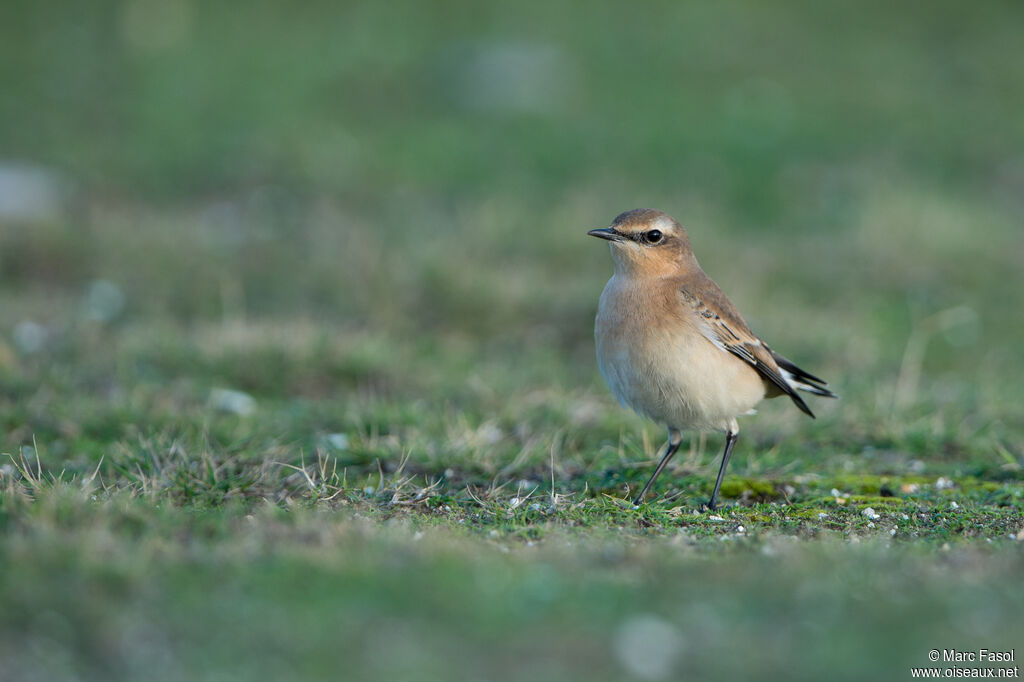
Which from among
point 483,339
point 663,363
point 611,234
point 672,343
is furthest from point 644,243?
point 483,339

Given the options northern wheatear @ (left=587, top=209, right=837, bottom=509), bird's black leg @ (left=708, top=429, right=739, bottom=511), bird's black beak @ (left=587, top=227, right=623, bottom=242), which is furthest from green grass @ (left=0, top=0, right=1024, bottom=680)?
bird's black beak @ (left=587, top=227, right=623, bottom=242)

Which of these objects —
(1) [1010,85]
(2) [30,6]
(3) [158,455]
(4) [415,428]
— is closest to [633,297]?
(4) [415,428]

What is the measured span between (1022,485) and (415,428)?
11.7ft

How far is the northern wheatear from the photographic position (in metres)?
6.08

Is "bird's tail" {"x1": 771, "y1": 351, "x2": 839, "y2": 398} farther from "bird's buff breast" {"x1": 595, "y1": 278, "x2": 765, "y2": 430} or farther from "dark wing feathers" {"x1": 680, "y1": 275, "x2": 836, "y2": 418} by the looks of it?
"bird's buff breast" {"x1": 595, "y1": 278, "x2": 765, "y2": 430}

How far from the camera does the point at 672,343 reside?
6098 millimetres

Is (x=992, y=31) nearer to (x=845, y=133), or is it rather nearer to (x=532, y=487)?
(x=845, y=133)

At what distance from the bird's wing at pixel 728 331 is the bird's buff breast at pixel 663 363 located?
75 millimetres

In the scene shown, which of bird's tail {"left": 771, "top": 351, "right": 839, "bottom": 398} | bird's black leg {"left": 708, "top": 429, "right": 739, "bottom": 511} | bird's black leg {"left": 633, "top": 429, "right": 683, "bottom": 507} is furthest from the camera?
bird's tail {"left": 771, "top": 351, "right": 839, "bottom": 398}

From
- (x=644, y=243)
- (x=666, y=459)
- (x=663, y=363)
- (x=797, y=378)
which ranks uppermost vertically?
(x=644, y=243)

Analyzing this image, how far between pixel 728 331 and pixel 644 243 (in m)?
0.69

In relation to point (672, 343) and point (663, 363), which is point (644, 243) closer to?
point (672, 343)

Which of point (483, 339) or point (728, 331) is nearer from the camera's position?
point (728, 331)

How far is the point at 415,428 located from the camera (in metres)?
7.14
